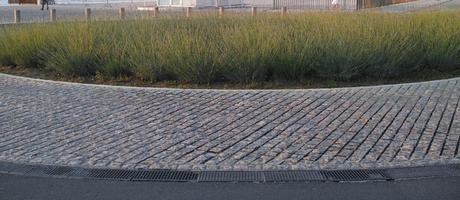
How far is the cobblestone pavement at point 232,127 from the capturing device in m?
5.10

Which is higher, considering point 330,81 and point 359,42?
point 359,42

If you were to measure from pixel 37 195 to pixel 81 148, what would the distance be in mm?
1211

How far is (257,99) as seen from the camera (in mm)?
7727

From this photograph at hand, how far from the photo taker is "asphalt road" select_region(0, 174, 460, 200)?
423 centimetres

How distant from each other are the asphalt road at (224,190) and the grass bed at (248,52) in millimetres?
4890

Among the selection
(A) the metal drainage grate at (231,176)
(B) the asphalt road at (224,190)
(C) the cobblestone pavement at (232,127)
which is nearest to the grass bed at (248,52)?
(C) the cobblestone pavement at (232,127)

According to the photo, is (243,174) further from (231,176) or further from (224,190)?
(224,190)

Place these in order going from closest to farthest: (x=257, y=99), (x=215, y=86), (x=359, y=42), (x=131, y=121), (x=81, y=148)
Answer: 1. (x=81, y=148)
2. (x=131, y=121)
3. (x=257, y=99)
4. (x=215, y=86)
5. (x=359, y=42)

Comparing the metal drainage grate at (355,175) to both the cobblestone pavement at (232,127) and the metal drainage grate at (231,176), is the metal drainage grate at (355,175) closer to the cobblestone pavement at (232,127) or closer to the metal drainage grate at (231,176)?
the cobblestone pavement at (232,127)

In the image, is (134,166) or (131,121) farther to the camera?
(131,121)

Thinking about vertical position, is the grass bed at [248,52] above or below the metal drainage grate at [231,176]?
above

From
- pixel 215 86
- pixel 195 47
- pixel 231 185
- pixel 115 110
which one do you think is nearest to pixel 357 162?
pixel 231 185

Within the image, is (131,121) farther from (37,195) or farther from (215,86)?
(215,86)

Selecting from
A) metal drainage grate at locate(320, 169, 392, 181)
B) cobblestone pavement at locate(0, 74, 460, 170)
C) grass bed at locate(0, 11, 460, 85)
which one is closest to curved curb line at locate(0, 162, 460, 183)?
metal drainage grate at locate(320, 169, 392, 181)
